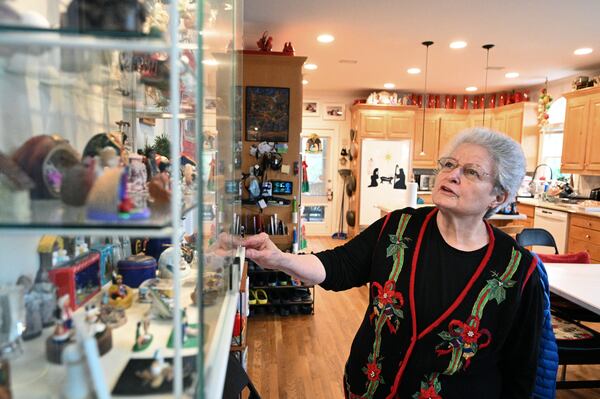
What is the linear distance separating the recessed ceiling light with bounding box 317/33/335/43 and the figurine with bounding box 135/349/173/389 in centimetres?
380

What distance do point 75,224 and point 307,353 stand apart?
2.66 metres

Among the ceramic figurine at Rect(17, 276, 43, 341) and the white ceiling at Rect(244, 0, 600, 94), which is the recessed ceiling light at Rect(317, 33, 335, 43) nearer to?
the white ceiling at Rect(244, 0, 600, 94)

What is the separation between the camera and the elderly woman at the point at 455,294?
1149mm

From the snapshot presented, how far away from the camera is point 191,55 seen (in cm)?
51

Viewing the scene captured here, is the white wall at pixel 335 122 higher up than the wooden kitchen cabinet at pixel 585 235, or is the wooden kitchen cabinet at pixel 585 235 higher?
the white wall at pixel 335 122

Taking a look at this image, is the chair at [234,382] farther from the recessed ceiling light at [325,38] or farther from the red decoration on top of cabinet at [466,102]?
the red decoration on top of cabinet at [466,102]

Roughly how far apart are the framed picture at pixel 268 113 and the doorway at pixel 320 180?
3.59 meters

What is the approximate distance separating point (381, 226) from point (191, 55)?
1.03m

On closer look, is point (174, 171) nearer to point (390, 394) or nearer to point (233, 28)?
point (233, 28)

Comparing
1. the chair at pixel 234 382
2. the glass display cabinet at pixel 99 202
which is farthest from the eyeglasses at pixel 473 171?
the chair at pixel 234 382

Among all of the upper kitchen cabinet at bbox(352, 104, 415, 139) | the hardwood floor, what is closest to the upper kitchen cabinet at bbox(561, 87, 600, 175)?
the upper kitchen cabinet at bbox(352, 104, 415, 139)

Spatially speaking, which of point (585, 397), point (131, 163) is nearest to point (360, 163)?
point (585, 397)

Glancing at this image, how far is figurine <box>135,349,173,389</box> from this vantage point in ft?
1.59

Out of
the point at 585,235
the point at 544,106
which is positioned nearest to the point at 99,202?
the point at 585,235
